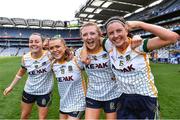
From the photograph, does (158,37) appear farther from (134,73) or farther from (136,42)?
(134,73)

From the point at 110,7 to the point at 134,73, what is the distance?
4995cm

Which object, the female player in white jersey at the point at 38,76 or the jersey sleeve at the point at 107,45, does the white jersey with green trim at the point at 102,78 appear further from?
the female player in white jersey at the point at 38,76

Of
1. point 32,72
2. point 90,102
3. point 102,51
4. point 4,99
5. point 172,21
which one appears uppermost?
point 172,21

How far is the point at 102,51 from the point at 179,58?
3065cm

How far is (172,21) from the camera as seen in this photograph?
1603 inches

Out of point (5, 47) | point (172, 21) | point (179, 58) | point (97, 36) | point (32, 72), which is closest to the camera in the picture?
point (97, 36)

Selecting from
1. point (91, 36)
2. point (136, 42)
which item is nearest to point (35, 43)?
point (91, 36)

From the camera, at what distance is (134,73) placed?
3771 millimetres

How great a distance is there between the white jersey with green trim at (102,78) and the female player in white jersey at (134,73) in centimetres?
58

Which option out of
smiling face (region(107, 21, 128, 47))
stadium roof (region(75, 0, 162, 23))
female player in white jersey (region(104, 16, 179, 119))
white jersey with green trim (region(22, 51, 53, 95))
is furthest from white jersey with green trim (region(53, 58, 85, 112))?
stadium roof (region(75, 0, 162, 23))

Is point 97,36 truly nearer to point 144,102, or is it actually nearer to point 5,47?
point 144,102

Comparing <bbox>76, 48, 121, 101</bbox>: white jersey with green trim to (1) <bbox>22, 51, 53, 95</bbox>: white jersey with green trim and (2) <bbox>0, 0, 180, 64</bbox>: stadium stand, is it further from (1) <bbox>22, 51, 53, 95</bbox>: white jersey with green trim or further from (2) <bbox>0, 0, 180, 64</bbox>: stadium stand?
(2) <bbox>0, 0, 180, 64</bbox>: stadium stand

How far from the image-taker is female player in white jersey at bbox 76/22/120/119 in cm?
445

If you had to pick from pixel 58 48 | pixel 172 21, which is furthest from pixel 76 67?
pixel 172 21
